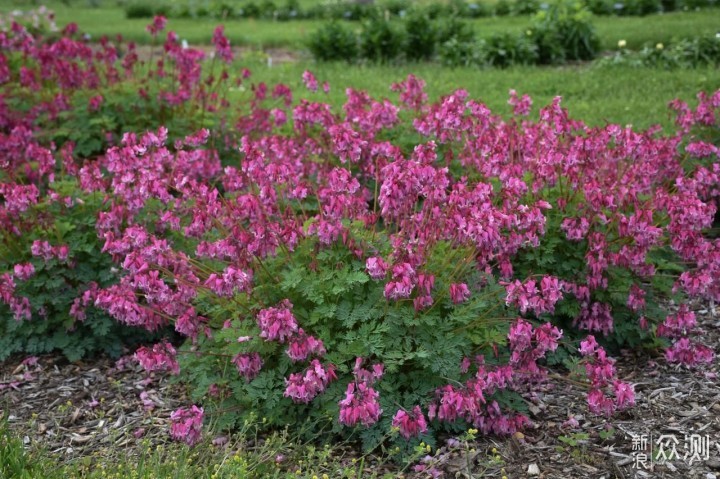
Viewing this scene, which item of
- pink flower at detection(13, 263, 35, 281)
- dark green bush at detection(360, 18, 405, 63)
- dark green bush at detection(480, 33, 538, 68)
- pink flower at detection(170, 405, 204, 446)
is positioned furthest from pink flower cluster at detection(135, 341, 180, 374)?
dark green bush at detection(360, 18, 405, 63)

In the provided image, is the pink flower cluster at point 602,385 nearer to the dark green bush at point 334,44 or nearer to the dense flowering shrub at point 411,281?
the dense flowering shrub at point 411,281

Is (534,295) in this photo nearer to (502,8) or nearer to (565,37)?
(565,37)

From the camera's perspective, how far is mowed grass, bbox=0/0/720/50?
12203mm

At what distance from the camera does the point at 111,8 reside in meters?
23.2

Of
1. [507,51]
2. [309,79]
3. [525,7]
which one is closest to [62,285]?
[309,79]

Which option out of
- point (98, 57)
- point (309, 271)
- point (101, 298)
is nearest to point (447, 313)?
point (309, 271)

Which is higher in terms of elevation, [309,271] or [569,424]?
Answer: [309,271]

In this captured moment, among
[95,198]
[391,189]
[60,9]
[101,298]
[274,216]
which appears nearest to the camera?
[391,189]

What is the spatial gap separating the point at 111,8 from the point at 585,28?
49.7ft

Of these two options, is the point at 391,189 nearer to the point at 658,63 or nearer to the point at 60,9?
the point at 658,63

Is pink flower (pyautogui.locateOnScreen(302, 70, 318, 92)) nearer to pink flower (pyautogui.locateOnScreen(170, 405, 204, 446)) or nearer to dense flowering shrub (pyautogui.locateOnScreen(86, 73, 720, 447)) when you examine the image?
dense flowering shrub (pyautogui.locateOnScreen(86, 73, 720, 447))

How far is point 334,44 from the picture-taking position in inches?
501

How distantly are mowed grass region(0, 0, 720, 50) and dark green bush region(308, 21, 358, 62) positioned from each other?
1157 millimetres

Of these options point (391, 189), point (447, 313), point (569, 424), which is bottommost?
point (569, 424)
